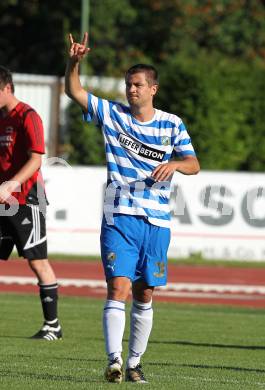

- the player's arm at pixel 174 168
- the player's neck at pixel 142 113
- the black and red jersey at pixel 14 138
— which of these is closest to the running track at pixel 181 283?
the black and red jersey at pixel 14 138

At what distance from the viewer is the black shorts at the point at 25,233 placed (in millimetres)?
11500

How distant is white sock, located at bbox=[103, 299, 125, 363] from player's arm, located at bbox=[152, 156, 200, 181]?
3.01ft

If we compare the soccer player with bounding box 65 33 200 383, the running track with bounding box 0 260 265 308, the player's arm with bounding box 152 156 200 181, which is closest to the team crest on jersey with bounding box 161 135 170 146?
the soccer player with bounding box 65 33 200 383

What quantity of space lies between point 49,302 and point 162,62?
34754mm

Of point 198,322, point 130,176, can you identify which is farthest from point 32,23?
point 130,176

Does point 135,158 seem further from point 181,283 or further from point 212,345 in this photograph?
point 181,283

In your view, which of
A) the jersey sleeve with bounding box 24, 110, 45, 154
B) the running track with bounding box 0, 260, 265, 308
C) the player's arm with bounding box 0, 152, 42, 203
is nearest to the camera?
the player's arm with bounding box 0, 152, 42, 203

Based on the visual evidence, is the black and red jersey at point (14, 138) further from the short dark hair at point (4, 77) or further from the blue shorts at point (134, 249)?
the blue shorts at point (134, 249)

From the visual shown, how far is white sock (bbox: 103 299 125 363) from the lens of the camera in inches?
337

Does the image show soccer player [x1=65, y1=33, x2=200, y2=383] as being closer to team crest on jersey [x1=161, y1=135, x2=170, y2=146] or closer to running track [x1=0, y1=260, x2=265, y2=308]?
team crest on jersey [x1=161, y1=135, x2=170, y2=146]

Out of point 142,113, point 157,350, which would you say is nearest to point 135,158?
point 142,113

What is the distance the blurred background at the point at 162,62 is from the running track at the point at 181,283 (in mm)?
13665

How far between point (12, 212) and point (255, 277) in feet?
37.2

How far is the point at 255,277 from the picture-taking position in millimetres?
22312
